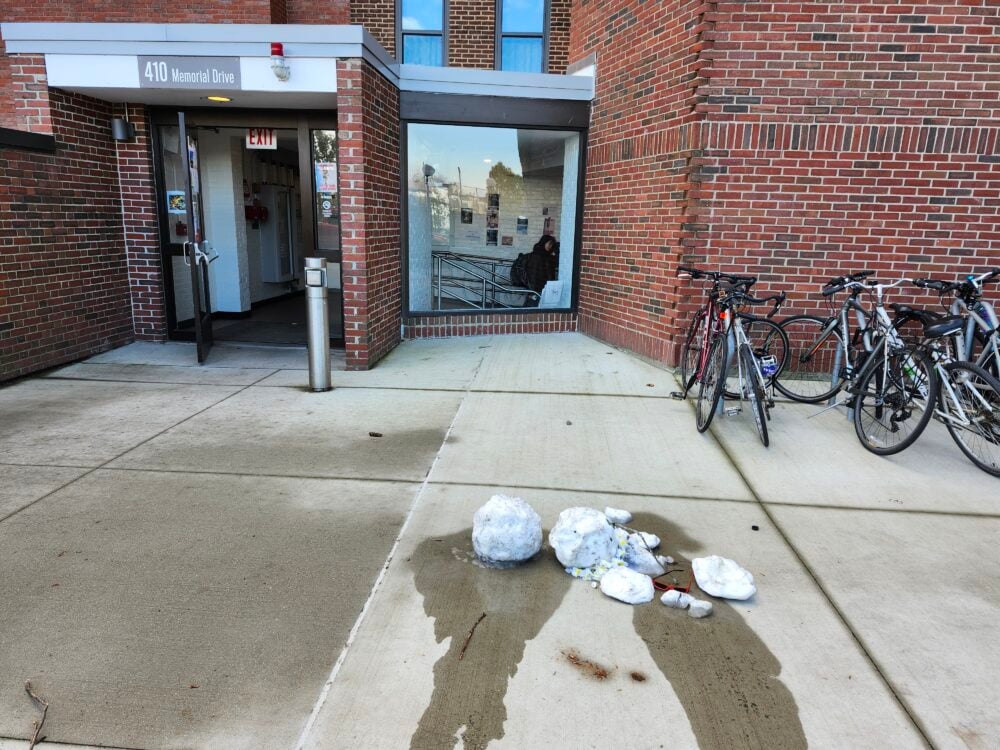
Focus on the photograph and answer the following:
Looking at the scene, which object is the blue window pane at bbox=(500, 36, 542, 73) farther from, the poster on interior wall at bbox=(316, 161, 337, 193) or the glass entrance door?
the glass entrance door

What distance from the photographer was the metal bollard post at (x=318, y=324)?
244 inches

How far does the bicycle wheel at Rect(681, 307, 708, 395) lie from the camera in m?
6.07

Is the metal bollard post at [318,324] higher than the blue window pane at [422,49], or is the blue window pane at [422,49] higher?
the blue window pane at [422,49]

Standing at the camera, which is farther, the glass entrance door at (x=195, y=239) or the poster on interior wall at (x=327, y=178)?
the poster on interior wall at (x=327, y=178)

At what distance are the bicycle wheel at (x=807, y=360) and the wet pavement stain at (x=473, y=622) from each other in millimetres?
4014

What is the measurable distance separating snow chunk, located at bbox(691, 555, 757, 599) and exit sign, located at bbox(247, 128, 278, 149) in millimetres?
7175

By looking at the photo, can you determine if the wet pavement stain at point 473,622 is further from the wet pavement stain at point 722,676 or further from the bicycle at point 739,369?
the bicycle at point 739,369

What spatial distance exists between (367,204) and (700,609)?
5280 millimetres

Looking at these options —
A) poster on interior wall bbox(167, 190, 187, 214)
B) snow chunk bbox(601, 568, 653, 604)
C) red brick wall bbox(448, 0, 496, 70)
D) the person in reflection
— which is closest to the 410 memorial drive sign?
poster on interior wall bbox(167, 190, 187, 214)

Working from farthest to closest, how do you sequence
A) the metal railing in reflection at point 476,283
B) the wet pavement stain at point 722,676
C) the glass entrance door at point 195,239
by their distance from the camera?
the metal railing in reflection at point 476,283 < the glass entrance door at point 195,239 < the wet pavement stain at point 722,676

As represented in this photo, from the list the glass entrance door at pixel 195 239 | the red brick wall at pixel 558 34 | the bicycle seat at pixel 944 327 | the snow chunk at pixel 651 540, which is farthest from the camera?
the red brick wall at pixel 558 34

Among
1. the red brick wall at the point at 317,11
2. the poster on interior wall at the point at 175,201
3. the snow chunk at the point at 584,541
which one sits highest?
the red brick wall at the point at 317,11

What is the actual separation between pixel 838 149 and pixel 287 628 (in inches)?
248

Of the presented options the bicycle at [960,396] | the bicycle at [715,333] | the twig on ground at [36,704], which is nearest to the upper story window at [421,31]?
the bicycle at [715,333]
